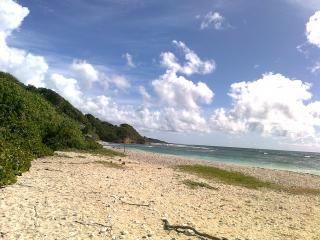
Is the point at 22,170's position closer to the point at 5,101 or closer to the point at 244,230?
the point at 244,230

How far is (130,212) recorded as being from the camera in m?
16.3

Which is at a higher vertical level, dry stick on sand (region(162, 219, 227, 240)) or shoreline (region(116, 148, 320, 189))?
shoreline (region(116, 148, 320, 189))

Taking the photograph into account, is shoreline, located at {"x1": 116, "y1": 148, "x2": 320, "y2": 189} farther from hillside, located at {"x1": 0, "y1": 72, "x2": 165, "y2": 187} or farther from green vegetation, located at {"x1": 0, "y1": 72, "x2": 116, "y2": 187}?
green vegetation, located at {"x1": 0, "y1": 72, "x2": 116, "y2": 187}

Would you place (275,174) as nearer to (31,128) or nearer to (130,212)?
(31,128)

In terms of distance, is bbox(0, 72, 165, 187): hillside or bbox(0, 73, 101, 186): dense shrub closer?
bbox(0, 72, 165, 187): hillside

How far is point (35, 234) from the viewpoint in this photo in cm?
1189

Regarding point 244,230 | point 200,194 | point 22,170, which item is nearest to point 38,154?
point 22,170

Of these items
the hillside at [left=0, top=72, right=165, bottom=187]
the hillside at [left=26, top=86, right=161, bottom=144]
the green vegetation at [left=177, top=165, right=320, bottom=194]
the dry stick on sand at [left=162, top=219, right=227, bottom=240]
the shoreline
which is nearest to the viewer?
the dry stick on sand at [left=162, top=219, right=227, bottom=240]

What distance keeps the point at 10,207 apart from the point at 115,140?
161 metres

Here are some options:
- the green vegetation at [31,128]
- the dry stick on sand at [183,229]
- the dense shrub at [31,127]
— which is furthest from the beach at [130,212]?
the dense shrub at [31,127]

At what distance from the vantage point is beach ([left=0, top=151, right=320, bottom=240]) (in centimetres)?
1308

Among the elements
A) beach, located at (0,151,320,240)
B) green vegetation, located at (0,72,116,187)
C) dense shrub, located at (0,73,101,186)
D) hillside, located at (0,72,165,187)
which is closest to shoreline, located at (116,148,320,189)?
hillside, located at (0,72,165,187)

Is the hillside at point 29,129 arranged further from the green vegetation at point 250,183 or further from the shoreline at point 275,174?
the green vegetation at point 250,183

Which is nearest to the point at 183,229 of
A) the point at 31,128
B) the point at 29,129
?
the point at 29,129
